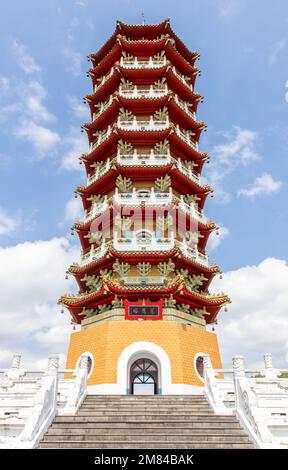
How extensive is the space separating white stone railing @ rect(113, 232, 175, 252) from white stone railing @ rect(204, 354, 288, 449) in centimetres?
700

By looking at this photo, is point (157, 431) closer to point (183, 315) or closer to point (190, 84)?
point (183, 315)

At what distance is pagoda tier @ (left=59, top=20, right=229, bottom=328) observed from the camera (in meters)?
19.8

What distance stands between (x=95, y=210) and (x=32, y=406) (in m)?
13.7

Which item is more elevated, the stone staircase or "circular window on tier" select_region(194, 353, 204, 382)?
"circular window on tier" select_region(194, 353, 204, 382)

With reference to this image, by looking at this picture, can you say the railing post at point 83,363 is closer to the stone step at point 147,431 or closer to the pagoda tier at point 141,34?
the stone step at point 147,431

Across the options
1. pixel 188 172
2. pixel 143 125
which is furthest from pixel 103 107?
pixel 188 172

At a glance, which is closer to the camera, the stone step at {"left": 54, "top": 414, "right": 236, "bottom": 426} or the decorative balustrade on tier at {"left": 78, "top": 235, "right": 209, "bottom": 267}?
the stone step at {"left": 54, "top": 414, "right": 236, "bottom": 426}

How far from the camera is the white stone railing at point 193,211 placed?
22.1 metres

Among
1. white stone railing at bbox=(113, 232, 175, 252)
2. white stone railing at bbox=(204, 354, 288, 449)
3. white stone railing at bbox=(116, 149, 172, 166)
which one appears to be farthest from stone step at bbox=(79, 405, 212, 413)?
white stone railing at bbox=(116, 149, 172, 166)

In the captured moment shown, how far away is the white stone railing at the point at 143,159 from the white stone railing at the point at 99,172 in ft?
3.12

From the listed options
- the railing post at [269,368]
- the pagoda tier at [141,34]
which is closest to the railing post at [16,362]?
the railing post at [269,368]

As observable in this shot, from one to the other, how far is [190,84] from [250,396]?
2499 cm

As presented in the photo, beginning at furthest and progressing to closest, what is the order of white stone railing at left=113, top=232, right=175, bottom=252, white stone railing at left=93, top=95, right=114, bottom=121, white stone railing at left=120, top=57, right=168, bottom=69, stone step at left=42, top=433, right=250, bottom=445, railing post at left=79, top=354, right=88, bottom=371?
1. white stone railing at left=120, top=57, right=168, bottom=69
2. white stone railing at left=93, top=95, right=114, bottom=121
3. white stone railing at left=113, top=232, right=175, bottom=252
4. railing post at left=79, top=354, right=88, bottom=371
5. stone step at left=42, top=433, right=250, bottom=445

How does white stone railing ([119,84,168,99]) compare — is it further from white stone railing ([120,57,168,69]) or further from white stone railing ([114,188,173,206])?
white stone railing ([114,188,173,206])
